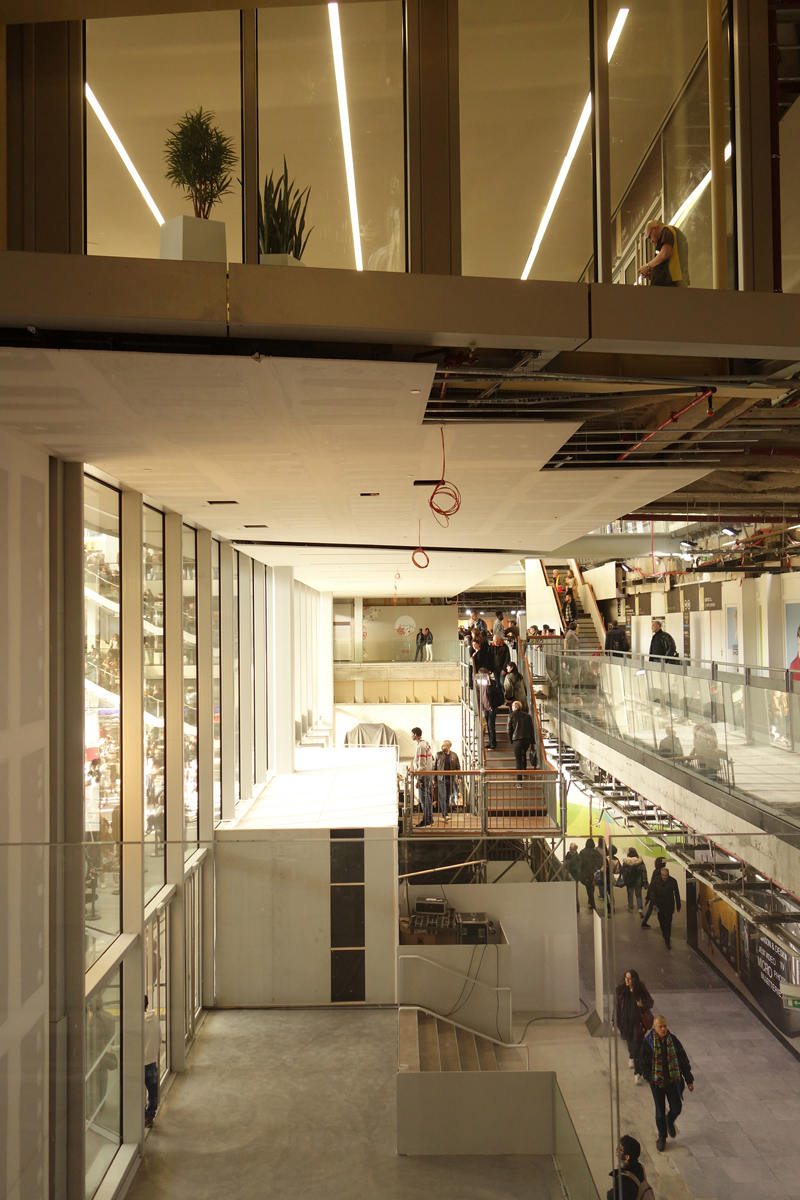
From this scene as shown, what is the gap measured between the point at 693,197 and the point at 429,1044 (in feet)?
15.3

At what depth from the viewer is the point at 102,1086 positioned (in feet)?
13.5

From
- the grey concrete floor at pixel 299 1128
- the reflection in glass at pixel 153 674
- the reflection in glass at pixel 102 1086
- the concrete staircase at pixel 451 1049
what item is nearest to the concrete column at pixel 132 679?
the reflection in glass at pixel 153 674

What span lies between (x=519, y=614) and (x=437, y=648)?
916 centimetres

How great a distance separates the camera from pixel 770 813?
7.34 metres

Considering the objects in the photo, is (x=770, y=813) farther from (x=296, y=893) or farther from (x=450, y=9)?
(x=450, y=9)

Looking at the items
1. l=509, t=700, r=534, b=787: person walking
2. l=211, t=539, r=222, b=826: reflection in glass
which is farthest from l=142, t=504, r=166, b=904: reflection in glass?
l=509, t=700, r=534, b=787: person walking

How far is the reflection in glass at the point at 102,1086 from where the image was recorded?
13.3 ft

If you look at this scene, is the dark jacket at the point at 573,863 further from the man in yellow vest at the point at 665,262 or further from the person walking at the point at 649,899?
the man in yellow vest at the point at 665,262

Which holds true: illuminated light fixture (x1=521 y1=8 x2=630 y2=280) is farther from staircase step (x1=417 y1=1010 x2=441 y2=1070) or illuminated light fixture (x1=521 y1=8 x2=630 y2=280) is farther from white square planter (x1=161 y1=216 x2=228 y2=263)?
staircase step (x1=417 y1=1010 x2=441 y2=1070)

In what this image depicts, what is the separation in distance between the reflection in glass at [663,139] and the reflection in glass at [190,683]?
221 inches

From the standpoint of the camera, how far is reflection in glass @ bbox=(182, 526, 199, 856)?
28.1ft

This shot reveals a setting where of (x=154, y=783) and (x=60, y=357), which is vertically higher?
(x=60, y=357)

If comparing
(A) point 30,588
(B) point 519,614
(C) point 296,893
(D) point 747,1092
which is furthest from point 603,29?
(B) point 519,614

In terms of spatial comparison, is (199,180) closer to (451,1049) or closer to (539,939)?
(539,939)
